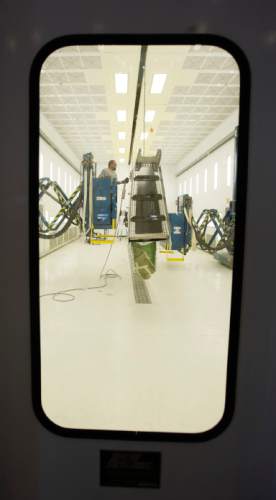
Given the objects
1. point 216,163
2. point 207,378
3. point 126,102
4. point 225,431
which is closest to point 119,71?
point 126,102

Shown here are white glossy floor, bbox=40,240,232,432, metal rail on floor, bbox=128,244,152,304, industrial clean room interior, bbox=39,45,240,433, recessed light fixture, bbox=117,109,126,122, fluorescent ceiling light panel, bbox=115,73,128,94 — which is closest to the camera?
white glossy floor, bbox=40,240,232,432

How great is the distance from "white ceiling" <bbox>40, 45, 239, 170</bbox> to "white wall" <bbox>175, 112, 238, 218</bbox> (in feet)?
1.17

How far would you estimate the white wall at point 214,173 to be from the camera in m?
A: 8.90

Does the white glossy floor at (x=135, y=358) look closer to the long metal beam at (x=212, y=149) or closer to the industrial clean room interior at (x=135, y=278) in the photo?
the industrial clean room interior at (x=135, y=278)

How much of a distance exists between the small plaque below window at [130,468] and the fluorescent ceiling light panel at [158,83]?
267 inches

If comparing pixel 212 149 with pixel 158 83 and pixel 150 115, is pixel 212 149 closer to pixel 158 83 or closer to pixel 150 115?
pixel 150 115

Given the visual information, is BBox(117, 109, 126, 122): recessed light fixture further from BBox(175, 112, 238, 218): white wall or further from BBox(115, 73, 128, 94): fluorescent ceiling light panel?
BBox(175, 112, 238, 218): white wall

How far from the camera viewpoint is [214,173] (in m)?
10.4

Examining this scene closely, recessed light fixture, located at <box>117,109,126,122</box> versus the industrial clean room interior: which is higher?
recessed light fixture, located at <box>117,109,126,122</box>

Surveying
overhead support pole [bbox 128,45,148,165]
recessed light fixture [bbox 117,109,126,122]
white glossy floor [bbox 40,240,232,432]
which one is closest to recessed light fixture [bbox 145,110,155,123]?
overhead support pole [bbox 128,45,148,165]

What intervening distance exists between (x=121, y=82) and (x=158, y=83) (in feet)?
2.71

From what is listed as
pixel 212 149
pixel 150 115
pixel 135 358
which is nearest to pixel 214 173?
pixel 212 149

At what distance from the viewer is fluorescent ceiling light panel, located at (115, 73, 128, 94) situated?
20.9ft
